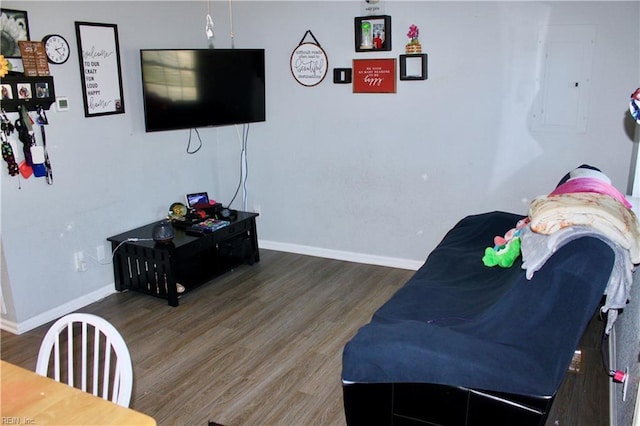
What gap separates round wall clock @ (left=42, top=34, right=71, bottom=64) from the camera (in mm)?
3365

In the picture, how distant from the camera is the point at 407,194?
4277 millimetres

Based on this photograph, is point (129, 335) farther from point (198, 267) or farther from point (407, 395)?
point (407, 395)

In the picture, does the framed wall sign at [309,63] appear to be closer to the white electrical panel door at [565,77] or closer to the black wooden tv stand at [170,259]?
the black wooden tv stand at [170,259]

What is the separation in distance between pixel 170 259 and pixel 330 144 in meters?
1.60

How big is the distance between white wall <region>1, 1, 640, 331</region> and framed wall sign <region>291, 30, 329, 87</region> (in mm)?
57

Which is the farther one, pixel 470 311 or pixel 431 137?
pixel 431 137

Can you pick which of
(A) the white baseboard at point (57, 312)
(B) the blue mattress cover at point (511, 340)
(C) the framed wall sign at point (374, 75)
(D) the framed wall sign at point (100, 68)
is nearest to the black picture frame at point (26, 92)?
(D) the framed wall sign at point (100, 68)

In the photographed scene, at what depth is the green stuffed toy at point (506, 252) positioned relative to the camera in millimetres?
2650

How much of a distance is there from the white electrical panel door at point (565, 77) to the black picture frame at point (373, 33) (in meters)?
1.06

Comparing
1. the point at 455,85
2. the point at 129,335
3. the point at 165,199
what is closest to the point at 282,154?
the point at 165,199

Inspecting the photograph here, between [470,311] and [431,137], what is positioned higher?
[431,137]

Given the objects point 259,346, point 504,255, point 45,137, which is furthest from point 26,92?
point 504,255

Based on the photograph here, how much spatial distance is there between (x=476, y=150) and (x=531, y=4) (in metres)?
1.02

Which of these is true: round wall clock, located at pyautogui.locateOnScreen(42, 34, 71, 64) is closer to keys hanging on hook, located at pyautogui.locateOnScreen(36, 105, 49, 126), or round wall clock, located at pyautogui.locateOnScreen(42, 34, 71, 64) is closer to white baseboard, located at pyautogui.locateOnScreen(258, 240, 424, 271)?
keys hanging on hook, located at pyautogui.locateOnScreen(36, 105, 49, 126)
